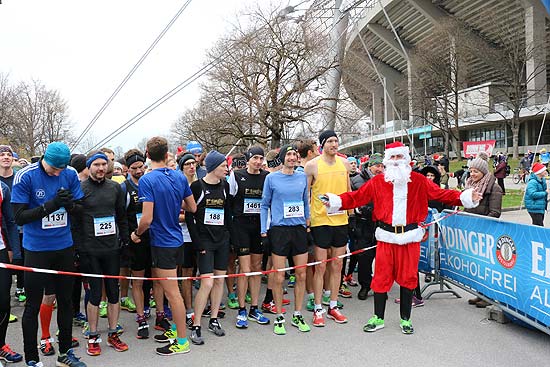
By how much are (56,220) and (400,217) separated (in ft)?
11.2

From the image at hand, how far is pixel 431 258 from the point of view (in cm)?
634

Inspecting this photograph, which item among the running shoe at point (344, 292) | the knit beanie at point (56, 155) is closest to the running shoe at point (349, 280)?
the running shoe at point (344, 292)

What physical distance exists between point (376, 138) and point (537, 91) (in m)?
26.4

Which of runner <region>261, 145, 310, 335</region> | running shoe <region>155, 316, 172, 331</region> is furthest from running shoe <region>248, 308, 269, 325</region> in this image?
running shoe <region>155, 316, 172, 331</region>

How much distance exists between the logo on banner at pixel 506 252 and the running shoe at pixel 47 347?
4629 mm

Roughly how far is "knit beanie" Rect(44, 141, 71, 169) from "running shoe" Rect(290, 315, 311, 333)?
9.57 ft

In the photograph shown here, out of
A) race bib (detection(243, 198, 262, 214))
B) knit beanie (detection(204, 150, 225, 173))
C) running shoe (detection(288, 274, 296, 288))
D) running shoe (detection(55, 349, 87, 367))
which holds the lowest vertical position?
running shoe (detection(288, 274, 296, 288))

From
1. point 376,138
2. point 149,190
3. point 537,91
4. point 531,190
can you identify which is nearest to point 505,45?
point 537,91

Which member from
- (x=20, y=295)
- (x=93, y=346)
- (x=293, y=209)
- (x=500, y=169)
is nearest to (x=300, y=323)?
(x=293, y=209)

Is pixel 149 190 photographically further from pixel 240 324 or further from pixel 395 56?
pixel 395 56

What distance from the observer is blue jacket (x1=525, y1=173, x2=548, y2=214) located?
9336mm

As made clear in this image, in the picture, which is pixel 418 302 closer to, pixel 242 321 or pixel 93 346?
pixel 242 321

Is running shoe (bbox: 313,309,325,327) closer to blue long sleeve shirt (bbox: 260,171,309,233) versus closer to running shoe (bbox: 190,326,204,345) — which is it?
blue long sleeve shirt (bbox: 260,171,309,233)

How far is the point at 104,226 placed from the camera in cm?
438
